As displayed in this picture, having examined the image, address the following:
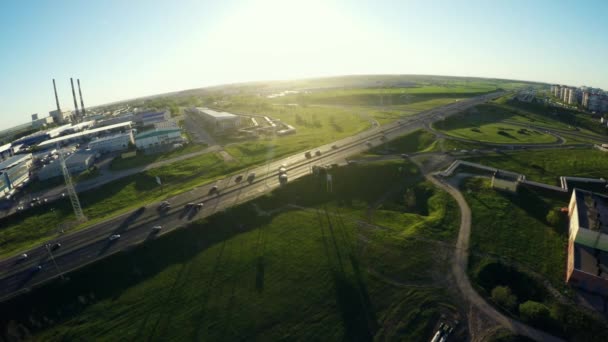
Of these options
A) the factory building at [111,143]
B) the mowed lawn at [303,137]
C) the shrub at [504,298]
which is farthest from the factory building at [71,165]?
the shrub at [504,298]

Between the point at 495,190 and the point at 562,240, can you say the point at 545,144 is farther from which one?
the point at 562,240

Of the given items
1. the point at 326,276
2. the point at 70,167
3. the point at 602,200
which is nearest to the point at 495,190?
the point at 602,200

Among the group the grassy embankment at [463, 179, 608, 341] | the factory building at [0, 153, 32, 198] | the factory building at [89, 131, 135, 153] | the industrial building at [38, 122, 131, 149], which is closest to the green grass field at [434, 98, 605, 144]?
the grassy embankment at [463, 179, 608, 341]

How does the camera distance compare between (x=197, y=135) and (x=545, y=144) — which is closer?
(x=545, y=144)

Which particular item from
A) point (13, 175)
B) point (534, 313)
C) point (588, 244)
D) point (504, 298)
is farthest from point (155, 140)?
point (588, 244)

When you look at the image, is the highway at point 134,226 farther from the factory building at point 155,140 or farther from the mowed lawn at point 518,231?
the factory building at point 155,140

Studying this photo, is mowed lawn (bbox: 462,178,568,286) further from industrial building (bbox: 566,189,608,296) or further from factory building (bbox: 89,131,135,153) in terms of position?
factory building (bbox: 89,131,135,153)
